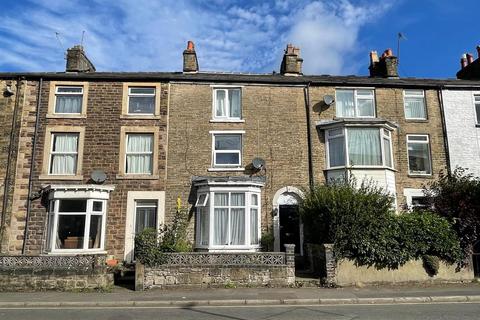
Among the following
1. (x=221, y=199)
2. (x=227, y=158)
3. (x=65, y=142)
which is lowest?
(x=221, y=199)

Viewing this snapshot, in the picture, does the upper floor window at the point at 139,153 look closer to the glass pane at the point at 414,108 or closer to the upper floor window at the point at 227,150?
the upper floor window at the point at 227,150

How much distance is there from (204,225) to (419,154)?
35.2 feet

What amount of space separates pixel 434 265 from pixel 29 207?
1598 cm

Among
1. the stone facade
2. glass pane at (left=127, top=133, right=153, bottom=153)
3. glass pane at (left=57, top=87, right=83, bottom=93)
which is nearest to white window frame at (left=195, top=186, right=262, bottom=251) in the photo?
glass pane at (left=127, top=133, right=153, bottom=153)

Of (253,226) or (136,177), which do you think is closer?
(253,226)

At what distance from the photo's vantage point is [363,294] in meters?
12.0

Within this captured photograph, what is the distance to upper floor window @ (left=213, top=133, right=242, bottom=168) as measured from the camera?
728 inches

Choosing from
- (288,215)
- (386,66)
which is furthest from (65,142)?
(386,66)

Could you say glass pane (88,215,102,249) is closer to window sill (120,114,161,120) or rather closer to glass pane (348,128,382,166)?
window sill (120,114,161,120)

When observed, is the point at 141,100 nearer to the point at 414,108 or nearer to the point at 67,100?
the point at 67,100

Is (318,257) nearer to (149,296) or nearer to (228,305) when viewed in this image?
(228,305)

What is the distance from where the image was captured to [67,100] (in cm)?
1873

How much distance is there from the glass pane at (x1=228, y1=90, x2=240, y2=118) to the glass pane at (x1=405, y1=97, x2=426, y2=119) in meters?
8.26

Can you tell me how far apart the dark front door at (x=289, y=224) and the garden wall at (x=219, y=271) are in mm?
4403
